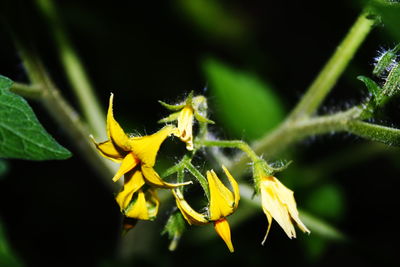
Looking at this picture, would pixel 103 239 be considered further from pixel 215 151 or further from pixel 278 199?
pixel 278 199

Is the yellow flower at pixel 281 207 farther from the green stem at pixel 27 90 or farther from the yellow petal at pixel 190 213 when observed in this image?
the green stem at pixel 27 90

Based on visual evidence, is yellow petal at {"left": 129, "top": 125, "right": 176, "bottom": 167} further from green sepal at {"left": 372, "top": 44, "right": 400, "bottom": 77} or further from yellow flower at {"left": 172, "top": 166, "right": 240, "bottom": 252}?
green sepal at {"left": 372, "top": 44, "right": 400, "bottom": 77}

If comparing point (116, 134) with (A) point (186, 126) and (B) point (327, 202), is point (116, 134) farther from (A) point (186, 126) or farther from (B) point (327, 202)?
(B) point (327, 202)

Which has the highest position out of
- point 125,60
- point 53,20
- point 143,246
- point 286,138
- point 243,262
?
point 53,20

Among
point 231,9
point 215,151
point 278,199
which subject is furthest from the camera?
point 231,9

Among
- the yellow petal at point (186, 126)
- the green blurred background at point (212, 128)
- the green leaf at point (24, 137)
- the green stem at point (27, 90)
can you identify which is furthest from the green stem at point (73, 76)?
the green leaf at point (24, 137)

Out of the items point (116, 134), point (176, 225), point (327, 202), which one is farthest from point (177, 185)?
point (327, 202)

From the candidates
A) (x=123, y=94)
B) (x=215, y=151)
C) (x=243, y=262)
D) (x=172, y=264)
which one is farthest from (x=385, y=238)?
(x=123, y=94)

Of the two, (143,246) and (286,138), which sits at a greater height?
(286,138)
